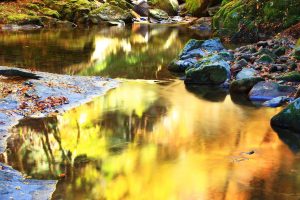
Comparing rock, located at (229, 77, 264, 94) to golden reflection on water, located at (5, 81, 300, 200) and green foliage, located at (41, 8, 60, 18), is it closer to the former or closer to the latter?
golden reflection on water, located at (5, 81, 300, 200)

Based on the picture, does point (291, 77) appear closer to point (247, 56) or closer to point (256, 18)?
point (247, 56)

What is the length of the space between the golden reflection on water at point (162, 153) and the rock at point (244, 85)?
5.63 ft

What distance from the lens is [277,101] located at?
12930mm

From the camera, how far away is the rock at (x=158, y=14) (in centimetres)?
4697

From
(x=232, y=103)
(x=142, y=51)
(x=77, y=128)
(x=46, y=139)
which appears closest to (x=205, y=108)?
(x=232, y=103)

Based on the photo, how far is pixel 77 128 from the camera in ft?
34.6

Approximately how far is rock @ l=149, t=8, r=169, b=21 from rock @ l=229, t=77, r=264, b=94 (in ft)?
108

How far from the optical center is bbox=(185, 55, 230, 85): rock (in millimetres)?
15867

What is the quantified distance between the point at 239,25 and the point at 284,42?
7.06 m

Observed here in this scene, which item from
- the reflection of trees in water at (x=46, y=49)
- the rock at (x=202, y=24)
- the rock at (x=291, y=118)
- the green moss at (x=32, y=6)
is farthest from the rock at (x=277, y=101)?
the green moss at (x=32, y=6)

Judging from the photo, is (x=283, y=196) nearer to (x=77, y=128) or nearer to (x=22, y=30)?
(x=77, y=128)

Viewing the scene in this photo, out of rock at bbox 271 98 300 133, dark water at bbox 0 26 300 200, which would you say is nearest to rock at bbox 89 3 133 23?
dark water at bbox 0 26 300 200

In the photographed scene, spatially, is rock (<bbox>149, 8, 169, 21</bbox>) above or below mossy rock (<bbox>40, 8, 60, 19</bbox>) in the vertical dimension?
below

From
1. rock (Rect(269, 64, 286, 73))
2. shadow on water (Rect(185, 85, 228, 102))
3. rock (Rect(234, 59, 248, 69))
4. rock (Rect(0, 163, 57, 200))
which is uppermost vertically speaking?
rock (Rect(269, 64, 286, 73))
